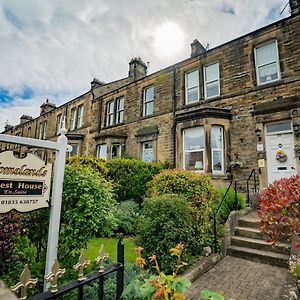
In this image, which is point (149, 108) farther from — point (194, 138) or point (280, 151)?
point (280, 151)

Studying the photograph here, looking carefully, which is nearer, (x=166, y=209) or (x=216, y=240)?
(x=166, y=209)

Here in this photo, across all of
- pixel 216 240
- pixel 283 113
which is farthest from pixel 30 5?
pixel 283 113

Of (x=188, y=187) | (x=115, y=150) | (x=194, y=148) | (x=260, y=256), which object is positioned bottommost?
(x=260, y=256)

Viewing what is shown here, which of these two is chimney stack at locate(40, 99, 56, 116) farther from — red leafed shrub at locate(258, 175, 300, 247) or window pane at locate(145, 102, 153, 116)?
red leafed shrub at locate(258, 175, 300, 247)

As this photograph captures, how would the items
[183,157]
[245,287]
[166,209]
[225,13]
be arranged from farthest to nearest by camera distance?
[183,157], [225,13], [166,209], [245,287]

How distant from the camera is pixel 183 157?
11625 mm

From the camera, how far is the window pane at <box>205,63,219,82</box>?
11788mm

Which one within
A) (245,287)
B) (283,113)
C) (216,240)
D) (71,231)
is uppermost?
(283,113)

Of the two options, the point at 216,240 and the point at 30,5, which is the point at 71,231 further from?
the point at 30,5

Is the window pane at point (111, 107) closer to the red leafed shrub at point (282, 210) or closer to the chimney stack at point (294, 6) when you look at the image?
the chimney stack at point (294, 6)

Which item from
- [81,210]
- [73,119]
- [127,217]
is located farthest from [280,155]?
[73,119]

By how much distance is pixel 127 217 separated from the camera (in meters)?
7.71

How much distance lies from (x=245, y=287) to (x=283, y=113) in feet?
25.2

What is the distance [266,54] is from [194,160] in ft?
20.3
